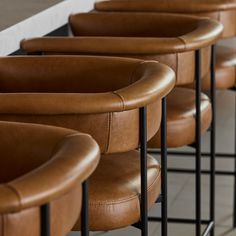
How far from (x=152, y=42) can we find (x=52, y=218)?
3.63 feet

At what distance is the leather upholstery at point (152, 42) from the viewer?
2.45 m

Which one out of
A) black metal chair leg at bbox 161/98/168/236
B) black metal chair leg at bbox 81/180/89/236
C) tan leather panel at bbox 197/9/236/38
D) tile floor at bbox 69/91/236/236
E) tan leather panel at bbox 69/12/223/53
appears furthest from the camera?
tile floor at bbox 69/91/236/236

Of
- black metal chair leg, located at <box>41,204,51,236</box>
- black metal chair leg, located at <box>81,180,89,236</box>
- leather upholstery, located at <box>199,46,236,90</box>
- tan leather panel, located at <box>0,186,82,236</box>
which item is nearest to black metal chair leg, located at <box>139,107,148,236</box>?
black metal chair leg, located at <box>81,180,89,236</box>

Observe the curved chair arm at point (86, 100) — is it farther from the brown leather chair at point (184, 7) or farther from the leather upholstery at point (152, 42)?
the brown leather chair at point (184, 7)

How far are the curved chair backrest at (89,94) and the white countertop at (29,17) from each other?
13 cm

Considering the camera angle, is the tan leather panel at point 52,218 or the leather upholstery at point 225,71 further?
the leather upholstery at point 225,71

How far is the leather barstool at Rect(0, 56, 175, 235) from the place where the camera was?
1850mm

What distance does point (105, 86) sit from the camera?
2.26 meters

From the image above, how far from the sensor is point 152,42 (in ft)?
7.98

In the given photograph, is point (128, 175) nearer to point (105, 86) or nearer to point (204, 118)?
point (105, 86)

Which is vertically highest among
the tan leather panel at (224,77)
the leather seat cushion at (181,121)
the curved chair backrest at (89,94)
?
the curved chair backrest at (89,94)

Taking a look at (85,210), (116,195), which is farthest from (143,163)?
(85,210)

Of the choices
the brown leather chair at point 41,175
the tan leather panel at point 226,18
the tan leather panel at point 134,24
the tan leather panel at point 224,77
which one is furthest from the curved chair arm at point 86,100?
the tan leather panel at point 224,77

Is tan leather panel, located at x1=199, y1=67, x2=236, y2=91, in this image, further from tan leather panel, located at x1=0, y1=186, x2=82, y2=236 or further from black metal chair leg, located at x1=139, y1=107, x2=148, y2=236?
tan leather panel, located at x1=0, y1=186, x2=82, y2=236
